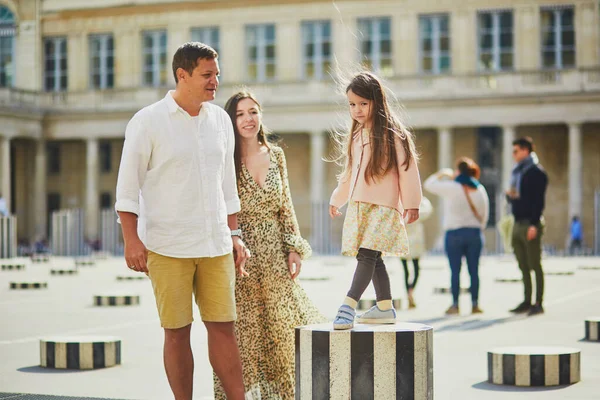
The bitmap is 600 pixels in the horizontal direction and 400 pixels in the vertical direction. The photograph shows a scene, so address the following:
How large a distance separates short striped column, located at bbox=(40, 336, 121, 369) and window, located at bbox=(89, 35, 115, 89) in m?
41.5

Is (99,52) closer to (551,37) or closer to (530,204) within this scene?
(551,37)

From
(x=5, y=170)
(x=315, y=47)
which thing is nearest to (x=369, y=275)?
(x=315, y=47)

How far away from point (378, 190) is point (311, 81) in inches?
1568

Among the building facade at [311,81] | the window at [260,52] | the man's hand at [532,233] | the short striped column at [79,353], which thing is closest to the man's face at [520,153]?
the man's hand at [532,233]

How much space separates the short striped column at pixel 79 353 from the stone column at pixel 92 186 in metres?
40.5

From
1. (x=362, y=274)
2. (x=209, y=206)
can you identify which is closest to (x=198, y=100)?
(x=209, y=206)

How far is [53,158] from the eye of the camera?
5353 cm

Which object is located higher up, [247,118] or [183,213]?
[247,118]

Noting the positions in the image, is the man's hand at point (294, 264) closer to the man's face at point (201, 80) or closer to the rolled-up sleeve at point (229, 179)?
the rolled-up sleeve at point (229, 179)

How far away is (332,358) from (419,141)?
41.6m

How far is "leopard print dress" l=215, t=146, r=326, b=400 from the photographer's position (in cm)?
713

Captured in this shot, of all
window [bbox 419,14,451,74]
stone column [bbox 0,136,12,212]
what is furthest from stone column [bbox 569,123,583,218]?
stone column [bbox 0,136,12,212]

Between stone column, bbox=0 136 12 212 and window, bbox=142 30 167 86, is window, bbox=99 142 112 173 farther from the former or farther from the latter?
stone column, bbox=0 136 12 212

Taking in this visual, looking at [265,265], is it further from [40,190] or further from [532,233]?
[40,190]
